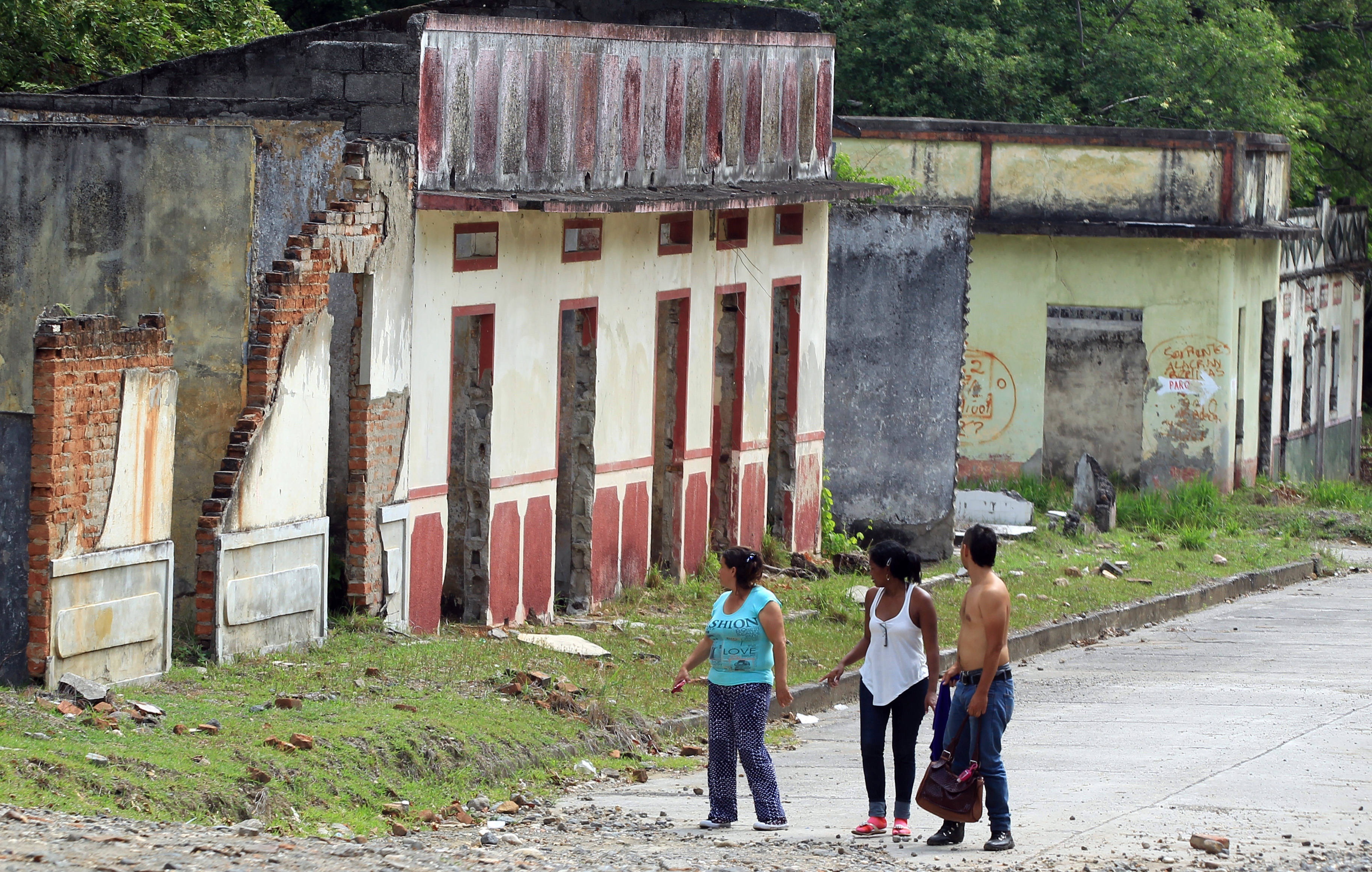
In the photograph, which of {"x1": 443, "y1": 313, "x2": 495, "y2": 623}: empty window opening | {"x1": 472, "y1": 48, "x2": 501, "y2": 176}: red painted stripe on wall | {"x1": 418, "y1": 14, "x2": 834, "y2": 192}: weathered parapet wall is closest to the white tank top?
{"x1": 418, "y1": 14, "x2": 834, "y2": 192}: weathered parapet wall

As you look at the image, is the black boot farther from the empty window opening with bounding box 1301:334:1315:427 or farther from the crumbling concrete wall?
the empty window opening with bounding box 1301:334:1315:427

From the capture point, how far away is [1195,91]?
31547mm

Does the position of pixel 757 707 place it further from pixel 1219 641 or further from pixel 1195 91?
pixel 1195 91

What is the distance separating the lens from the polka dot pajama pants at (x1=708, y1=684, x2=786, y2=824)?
9.90 meters

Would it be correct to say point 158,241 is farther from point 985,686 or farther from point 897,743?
point 985,686

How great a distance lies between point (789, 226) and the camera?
20.2 m

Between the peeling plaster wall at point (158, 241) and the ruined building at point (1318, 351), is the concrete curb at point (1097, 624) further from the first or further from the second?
the ruined building at point (1318, 351)

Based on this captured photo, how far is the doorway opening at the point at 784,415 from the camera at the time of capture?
20.2m

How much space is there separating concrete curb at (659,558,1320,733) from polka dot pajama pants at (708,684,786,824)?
189 cm

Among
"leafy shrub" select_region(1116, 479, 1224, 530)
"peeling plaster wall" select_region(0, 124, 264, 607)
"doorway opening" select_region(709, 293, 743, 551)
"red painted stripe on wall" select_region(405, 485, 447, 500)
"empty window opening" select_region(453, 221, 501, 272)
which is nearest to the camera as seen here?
"peeling plaster wall" select_region(0, 124, 264, 607)

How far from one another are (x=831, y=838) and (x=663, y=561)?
28.5 ft

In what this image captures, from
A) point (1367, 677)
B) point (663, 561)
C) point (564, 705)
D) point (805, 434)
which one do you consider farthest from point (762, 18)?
point (564, 705)

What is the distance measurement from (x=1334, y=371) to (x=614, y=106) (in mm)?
20253

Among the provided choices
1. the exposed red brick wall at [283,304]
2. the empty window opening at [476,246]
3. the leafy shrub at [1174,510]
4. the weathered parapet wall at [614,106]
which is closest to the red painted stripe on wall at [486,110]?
the weathered parapet wall at [614,106]
